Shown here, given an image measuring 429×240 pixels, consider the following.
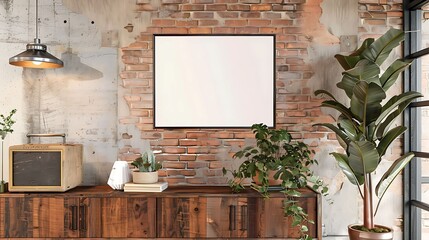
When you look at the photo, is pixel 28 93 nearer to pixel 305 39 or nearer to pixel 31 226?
pixel 31 226

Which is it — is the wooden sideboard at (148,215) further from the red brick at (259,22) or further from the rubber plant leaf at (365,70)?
the red brick at (259,22)

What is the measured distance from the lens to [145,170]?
9.84 ft

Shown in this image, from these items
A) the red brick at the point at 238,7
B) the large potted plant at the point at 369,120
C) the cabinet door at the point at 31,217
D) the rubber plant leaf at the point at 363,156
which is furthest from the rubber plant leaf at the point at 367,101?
the cabinet door at the point at 31,217

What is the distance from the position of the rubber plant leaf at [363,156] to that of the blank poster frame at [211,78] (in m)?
0.84

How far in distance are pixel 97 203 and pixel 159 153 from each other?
0.75m

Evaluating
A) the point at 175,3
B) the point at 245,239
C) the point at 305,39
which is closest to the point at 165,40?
the point at 175,3

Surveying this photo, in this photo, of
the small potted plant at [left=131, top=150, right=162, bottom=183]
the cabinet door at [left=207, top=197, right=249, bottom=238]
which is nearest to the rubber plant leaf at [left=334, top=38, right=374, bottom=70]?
the cabinet door at [left=207, top=197, right=249, bottom=238]

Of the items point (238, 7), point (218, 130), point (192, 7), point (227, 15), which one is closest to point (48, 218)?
point (218, 130)

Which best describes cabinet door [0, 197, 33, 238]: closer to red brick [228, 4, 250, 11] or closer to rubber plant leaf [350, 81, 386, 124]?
red brick [228, 4, 250, 11]

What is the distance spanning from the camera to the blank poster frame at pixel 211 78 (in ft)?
11.0

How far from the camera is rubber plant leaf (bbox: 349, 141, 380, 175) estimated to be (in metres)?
2.72

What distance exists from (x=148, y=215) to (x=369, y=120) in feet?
6.12

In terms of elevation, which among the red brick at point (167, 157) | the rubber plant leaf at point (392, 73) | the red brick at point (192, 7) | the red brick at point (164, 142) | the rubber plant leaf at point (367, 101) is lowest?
the red brick at point (167, 157)

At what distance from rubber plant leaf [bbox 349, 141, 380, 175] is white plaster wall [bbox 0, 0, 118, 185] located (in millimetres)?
2042
